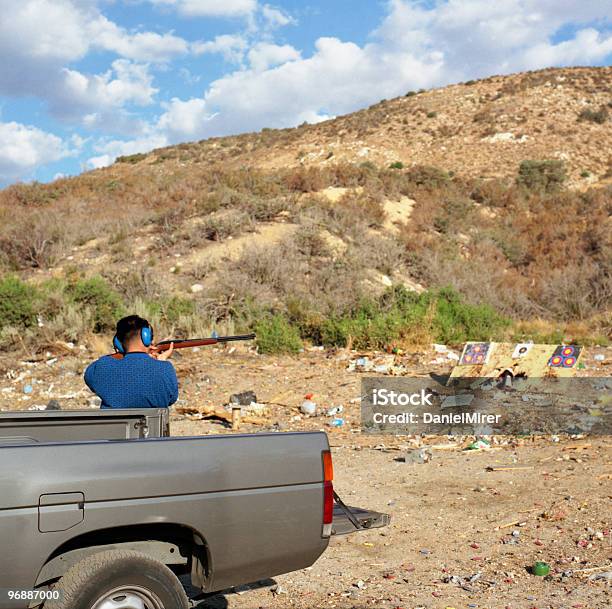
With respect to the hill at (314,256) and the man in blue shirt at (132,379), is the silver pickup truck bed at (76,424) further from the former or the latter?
the hill at (314,256)

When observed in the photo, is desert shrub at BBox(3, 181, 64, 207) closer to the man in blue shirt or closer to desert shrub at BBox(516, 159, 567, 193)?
desert shrub at BBox(516, 159, 567, 193)

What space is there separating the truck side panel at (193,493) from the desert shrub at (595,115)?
44511mm

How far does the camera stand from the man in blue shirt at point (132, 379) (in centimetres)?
422

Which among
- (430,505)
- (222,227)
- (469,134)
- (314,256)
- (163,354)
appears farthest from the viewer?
(469,134)

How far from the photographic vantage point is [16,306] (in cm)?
1357

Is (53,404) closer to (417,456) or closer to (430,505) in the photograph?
(417,456)

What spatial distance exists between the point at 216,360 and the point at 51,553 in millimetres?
10114

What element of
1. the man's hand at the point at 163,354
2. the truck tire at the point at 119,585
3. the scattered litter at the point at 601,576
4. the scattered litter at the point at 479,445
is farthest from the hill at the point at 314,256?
the truck tire at the point at 119,585

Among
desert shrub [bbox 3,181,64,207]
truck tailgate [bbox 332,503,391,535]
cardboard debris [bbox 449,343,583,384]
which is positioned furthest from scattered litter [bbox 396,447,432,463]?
desert shrub [bbox 3,181,64,207]

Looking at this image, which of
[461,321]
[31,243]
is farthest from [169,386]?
[31,243]

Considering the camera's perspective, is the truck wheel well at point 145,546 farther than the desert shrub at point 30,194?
No

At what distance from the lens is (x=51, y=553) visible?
9.23 ft

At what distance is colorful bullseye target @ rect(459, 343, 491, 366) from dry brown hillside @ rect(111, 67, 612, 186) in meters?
26.9

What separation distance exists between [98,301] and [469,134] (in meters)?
34.0
